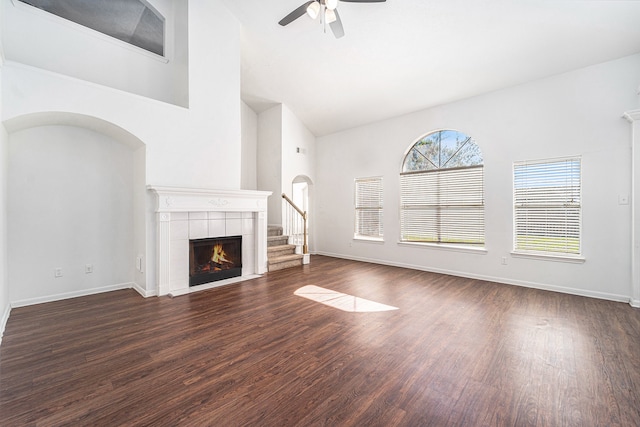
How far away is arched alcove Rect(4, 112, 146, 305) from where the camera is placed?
133 inches

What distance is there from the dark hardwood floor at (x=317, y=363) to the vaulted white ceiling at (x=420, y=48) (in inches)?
140

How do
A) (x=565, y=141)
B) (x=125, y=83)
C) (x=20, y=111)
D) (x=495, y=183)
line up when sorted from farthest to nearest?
(x=495, y=183), (x=125, y=83), (x=565, y=141), (x=20, y=111)

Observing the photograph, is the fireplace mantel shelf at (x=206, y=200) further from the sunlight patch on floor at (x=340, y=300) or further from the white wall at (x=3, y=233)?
the sunlight patch on floor at (x=340, y=300)

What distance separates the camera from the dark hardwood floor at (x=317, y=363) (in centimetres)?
162

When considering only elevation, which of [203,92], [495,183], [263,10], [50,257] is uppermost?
[263,10]

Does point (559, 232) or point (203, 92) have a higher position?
point (203, 92)

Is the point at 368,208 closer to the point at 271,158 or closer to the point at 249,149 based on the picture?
the point at 271,158

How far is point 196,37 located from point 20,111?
8.69ft

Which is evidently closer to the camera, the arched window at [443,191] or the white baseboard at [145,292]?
the white baseboard at [145,292]

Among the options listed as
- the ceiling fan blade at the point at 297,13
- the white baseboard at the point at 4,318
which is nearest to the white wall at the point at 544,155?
the ceiling fan blade at the point at 297,13

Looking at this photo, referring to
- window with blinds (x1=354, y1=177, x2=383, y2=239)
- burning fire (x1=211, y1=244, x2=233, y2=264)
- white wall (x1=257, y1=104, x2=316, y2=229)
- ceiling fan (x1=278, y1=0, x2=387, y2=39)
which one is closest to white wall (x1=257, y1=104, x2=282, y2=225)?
white wall (x1=257, y1=104, x2=316, y2=229)

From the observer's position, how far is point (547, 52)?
12.4ft

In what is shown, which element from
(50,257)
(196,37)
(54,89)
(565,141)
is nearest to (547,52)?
(565,141)

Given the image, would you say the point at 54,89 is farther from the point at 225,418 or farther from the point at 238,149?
the point at 225,418
